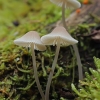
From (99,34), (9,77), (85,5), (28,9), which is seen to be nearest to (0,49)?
(9,77)

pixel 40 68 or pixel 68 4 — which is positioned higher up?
pixel 68 4

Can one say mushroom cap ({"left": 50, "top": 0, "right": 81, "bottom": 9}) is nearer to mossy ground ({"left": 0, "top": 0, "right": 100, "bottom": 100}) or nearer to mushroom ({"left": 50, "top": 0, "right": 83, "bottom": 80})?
mushroom ({"left": 50, "top": 0, "right": 83, "bottom": 80})

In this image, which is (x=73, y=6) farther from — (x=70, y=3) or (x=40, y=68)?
(x=40, y=68)

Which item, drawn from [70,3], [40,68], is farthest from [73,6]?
[40,68]

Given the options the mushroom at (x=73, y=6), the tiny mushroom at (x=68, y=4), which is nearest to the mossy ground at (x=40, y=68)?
the mushroom at (x=73, y=6)

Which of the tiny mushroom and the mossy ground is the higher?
the tiny mushroom

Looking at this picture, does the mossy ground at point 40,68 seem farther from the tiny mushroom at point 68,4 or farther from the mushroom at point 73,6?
the tiny mushroom at point 68,4

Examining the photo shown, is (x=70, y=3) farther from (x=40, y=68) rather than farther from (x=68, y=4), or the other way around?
(x=40, y=68)

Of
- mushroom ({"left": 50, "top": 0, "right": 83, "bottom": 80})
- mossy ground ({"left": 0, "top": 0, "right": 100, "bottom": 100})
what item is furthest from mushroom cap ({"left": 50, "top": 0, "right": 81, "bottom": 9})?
mossy ground ({"left": 0, "top": 0, "right": 100, "bottom": 100})

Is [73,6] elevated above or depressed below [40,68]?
above

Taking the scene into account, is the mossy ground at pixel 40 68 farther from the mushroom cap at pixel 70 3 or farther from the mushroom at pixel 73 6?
the mushroom cap at pixel 70 3

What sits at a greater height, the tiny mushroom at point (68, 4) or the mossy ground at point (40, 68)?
the tiny mushroom at point (68, 4)
